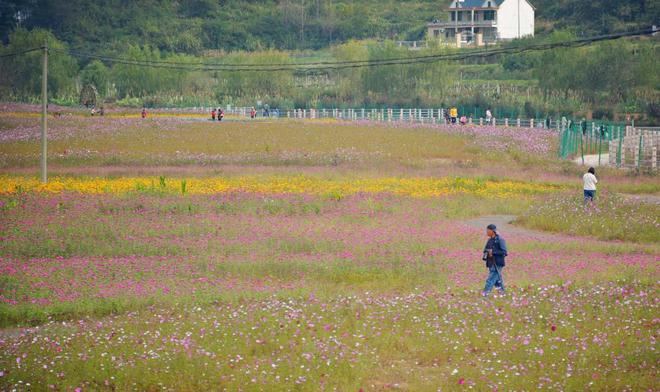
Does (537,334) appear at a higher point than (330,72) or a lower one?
lower

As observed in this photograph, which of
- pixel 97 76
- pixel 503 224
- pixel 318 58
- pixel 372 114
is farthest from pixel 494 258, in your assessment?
pixel 318 58

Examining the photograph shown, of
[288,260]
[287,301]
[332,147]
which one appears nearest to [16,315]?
[287,301]

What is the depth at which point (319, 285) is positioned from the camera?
21516 mm

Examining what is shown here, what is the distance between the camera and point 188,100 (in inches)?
4934

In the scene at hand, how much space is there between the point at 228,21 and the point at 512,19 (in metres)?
52.1

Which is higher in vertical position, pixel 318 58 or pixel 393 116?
pixel 318 58

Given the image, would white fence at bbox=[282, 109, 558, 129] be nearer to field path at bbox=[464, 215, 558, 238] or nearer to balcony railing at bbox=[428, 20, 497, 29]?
balcony railing at bbox=[428, 20, 497, 29]

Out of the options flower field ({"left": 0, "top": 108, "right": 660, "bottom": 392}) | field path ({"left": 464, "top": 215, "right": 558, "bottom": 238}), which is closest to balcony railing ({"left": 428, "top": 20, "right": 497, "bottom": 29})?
flower field ({"left": 0, "top": 108, "right": 660, "bottom": 392})

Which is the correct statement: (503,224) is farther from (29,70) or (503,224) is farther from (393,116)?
(29,70)

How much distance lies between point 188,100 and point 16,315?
108181 mm

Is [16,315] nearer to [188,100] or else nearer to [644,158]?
[644,158]

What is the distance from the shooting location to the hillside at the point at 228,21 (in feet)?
519

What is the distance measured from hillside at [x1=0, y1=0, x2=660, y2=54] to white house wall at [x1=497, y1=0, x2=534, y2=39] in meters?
2.26

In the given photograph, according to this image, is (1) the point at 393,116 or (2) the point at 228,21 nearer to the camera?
(1) the point at 393,116
